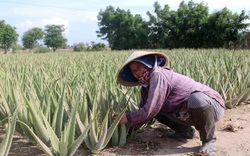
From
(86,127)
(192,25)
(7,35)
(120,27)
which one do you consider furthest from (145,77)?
(7,35)

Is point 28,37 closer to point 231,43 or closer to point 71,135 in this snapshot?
point 231,43

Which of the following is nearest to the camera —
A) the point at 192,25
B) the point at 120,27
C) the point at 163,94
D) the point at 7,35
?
the point at 163,94

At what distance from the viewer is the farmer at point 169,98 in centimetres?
186

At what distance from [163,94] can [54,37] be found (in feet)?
174

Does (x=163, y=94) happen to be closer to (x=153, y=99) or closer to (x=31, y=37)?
(x=153, y=99)

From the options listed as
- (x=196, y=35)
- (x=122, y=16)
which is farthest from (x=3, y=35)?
(x=196, y=35)

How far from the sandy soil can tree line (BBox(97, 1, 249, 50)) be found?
17.2 metres

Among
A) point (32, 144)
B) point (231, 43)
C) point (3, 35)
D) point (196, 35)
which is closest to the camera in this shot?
point (32, 144)

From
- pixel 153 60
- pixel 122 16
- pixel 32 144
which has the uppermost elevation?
pixel 122 16

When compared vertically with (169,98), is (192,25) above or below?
above

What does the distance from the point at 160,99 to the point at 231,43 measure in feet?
61.6

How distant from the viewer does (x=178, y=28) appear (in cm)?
2208

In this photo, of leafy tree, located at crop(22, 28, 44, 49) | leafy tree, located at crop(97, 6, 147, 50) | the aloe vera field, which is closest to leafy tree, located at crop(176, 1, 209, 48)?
leafy tree, located at crop(97, 6, 147, 50)

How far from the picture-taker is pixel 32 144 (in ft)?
7.09
